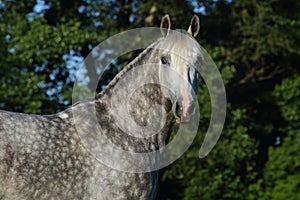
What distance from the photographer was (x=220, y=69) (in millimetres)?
15414

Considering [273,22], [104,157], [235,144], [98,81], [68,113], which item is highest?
[273,22]

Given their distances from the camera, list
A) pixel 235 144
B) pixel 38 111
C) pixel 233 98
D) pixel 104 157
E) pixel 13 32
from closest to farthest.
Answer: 1. pixel 104 157
2. pixel 38 111
3. pixel 13 32
4. pixel 235 144
5. pixel 233 98

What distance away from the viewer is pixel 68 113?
200 inches

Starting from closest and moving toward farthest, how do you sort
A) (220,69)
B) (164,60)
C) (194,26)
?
(164,60) < (194,26) < (220,69)

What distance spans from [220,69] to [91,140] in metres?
10.7

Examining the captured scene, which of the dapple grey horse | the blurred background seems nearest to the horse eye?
the dapple grey horse

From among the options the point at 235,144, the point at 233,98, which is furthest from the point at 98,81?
the point at 233,98

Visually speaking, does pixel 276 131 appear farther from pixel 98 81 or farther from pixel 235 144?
pixel 98 81

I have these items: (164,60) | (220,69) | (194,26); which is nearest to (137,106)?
(164,60)

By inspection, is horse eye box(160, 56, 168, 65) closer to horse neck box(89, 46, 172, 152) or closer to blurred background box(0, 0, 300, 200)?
horse neck box(89, 46, 172, 152)

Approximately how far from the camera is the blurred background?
1416 centimetres

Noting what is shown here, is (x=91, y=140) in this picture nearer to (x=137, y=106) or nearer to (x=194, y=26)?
(x=137, y=106)

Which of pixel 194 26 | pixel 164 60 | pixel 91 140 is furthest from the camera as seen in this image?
pixel 194 26

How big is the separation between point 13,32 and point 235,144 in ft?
19.1
